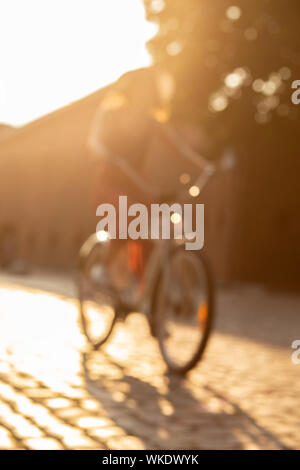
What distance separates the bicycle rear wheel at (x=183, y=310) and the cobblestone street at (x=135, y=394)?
161 millimetres

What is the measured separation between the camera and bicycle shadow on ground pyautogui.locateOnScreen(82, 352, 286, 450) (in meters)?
3.24

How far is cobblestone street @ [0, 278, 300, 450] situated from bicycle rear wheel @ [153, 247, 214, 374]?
0.53 feet

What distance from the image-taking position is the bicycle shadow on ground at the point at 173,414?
10.6ft

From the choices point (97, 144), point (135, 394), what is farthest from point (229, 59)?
point (135, 394)

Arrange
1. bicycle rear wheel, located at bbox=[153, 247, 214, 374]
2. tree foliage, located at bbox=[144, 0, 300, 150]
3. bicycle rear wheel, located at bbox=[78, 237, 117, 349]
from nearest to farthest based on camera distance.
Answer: bicycle rear wheel, located at bbox=[153, 247, 214, 374] < bicycle rear wheel, located at bbox=[78, 237, 117, 349] < tree foliage, located at bbox=[144, 0, 300, 150]

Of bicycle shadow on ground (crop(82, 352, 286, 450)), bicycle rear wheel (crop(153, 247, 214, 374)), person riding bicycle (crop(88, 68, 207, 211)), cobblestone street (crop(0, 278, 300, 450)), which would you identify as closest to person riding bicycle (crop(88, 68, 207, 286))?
person riding bicycle (crop(88, 68, 207, 211))

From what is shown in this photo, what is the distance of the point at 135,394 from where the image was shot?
13.4 ft

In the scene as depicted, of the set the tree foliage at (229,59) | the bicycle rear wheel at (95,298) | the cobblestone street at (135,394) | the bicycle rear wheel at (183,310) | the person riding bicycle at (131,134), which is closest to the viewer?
the cobblestone street at (135,394)

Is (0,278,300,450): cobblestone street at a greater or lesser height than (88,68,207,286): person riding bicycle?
lesser

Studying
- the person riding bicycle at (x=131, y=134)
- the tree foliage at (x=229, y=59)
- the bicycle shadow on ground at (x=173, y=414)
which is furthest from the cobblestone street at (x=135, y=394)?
the tree foliage at (x=229, y=59)

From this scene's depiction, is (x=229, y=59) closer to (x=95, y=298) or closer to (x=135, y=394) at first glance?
(x=95, y=298)

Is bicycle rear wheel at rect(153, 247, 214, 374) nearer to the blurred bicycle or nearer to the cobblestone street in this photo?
the blurred bicycle

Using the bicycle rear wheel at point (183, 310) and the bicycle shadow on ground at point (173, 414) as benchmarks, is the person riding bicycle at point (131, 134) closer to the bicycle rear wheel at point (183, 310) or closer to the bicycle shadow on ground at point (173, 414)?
the bicycle rear wheel at point (183, 310)

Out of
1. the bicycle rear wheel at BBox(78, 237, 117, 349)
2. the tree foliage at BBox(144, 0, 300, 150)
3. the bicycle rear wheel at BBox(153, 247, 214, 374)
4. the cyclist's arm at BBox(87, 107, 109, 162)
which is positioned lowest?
the bicycle rear wheel at BBox(153, 247, 214, 374)
